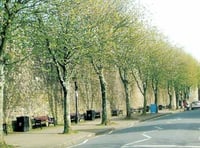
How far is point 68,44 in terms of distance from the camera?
24922mm

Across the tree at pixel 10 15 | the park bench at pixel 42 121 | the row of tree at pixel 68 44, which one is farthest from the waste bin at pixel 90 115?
the tree at pixel 10 15

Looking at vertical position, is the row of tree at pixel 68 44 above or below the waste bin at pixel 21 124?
above

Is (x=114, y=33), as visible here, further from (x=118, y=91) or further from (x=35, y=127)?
(x=118, y=91)

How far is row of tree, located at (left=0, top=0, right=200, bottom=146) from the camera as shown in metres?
18.8

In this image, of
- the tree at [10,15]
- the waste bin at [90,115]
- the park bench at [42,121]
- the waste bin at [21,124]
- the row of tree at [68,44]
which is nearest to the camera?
the tree at [10,15]

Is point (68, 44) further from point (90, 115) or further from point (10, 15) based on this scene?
point (90, 115)

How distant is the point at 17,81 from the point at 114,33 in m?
6.25

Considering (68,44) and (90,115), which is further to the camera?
(90,115)

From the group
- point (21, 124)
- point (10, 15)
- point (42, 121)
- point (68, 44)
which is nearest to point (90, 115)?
point (42, 121)

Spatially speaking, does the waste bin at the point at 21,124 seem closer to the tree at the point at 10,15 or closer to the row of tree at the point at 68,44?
the row of tree at the point at 68,44

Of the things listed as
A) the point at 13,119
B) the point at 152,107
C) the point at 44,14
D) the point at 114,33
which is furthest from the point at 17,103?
the point at 152,107

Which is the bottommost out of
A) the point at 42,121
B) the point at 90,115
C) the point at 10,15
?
the point at 42,121

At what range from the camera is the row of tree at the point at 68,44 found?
1880 cm

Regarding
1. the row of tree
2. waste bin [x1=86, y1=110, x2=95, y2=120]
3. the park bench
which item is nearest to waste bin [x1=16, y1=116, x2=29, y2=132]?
the row of tree
